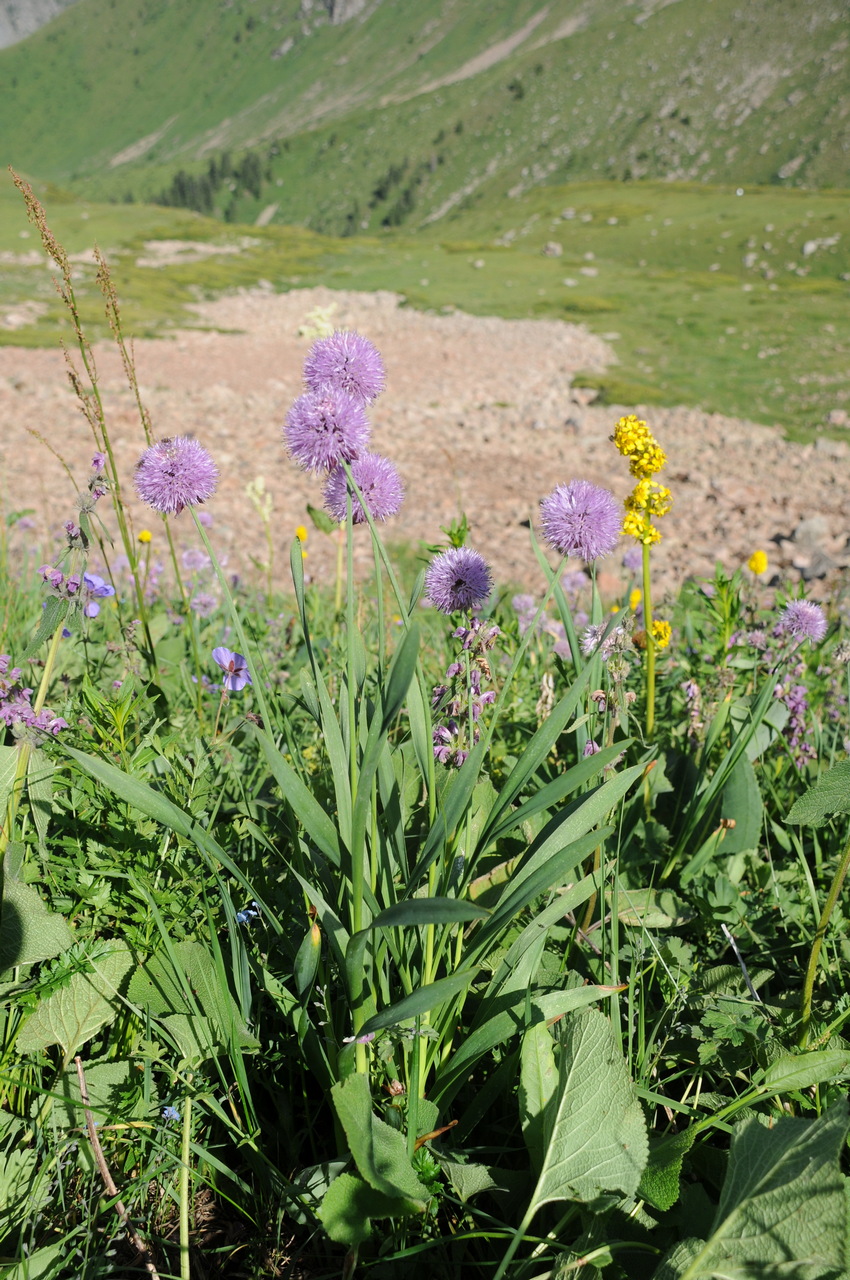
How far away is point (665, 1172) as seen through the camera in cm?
129

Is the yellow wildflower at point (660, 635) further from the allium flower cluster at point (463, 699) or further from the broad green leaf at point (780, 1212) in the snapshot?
the broad green leaf at point (780, 1212)

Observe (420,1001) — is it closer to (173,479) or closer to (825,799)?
(825,799)

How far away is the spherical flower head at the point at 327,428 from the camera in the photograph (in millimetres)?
1401

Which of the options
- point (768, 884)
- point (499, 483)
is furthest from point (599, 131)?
point (768, 884)

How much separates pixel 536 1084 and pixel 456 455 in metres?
9.98

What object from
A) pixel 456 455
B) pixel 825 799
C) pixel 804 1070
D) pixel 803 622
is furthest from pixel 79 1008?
pixel 456 455

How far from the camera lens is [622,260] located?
49062 mm

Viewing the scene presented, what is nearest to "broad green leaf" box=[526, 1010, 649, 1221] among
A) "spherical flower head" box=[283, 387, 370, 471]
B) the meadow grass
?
"spherical flower head" box=[283, 387, 370, 471]

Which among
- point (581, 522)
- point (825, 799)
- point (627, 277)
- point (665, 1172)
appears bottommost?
point (665, 1172)

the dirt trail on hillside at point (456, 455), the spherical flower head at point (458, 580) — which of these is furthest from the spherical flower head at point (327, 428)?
the dirt trail on hillside at point (456, 455)

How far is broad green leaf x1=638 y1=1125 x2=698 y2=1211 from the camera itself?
4.18 ft

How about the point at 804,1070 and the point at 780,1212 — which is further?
the point at 804,1070

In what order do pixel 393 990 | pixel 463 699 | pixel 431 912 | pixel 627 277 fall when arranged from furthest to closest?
pixel 627 277 → pixel 463 699 → pixel 393 990 → pixel 431 912

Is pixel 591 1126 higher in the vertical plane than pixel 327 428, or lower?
lower
